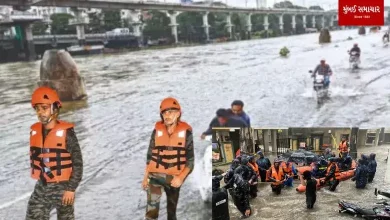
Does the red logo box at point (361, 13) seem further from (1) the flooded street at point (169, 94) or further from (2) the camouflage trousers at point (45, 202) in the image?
(2) the camouflage trousers at point (45, 202)

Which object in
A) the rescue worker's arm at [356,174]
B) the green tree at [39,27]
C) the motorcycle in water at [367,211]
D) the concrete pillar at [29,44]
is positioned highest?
the green tree at [39,27]

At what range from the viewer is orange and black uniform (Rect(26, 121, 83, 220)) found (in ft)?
9.04

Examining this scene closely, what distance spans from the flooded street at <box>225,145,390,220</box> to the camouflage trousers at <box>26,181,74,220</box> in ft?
3.85

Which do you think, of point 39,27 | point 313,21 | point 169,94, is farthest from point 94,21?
point 313,21

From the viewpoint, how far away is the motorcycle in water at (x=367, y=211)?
9.57 feet

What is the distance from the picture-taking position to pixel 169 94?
345 centimetres

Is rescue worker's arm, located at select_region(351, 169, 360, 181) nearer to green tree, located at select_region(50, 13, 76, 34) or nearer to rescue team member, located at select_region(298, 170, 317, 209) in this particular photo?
rescue team member, located at select_region(298, 170, 317, 209)

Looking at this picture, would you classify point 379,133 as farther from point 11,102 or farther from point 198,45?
point 11,102

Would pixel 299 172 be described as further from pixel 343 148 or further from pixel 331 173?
pixel 343 148

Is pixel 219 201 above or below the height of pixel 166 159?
below

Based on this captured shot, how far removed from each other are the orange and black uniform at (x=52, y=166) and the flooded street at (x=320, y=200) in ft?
3.81

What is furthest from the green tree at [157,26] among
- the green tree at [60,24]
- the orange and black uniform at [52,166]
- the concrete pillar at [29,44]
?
the orange and black uniform at [52,166]

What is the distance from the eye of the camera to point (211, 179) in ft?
10.6

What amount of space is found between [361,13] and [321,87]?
572 millimetres
